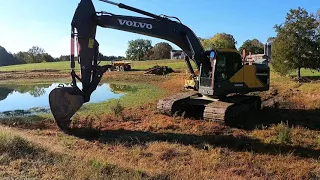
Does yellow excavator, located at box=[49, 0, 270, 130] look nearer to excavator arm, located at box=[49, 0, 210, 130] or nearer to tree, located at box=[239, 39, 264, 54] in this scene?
excavator arm, located at box=[49, 0, 210, 130]

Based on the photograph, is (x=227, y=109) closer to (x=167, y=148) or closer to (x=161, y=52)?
(x=167, y=148)

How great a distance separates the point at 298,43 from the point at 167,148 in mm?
16434

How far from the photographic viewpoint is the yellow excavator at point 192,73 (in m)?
10.3

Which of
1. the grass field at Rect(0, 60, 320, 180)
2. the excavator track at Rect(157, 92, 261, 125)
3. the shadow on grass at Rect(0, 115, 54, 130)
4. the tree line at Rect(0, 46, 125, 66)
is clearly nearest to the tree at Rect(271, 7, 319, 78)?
the grass field at Rect(0, 60, 320, 180)

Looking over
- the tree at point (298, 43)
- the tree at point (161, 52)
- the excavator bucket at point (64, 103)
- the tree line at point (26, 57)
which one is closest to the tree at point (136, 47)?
the tree line at point (26, 57)

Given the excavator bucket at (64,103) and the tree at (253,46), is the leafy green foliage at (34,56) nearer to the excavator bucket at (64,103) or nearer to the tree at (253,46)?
the tree at (253,46)

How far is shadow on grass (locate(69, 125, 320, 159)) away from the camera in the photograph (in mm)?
8648

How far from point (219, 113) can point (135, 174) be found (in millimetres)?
5886

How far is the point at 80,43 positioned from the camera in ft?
33.9

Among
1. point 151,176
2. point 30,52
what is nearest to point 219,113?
point 151,176

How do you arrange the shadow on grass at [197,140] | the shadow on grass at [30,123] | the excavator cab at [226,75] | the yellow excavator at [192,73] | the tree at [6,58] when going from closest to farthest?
1. the shadow on grass at [197,140]
2. the yellow excavator at [192,73]
3. the shadow on grass at [30,123]
4. the excavator cab at [226,75]
5. the tree at [6,58]

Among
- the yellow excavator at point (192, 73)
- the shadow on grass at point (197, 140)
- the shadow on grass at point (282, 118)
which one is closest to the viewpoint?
the shadow on grass at point (197, 140)

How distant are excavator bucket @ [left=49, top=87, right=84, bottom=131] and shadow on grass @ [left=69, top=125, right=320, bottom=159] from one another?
1.33 ft

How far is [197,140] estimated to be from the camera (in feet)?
31.3
